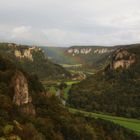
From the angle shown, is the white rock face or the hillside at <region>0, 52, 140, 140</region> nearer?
the hillside at <region>0, 52, 140, 140</region>

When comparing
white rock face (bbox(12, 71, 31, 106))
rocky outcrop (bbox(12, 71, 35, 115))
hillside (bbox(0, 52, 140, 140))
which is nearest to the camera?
hillside (bbox(0, 52, 140, 140))

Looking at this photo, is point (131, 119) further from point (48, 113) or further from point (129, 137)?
point (48, 113)

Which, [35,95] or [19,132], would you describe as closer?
[19,132]

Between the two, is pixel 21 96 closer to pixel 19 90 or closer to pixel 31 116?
pixel 19 90

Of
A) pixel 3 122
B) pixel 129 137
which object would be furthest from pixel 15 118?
pixel 129 137

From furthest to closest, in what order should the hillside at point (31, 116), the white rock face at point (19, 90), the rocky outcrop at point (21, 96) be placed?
the white rock face at point (19, 90), the rocky outcrop at point (21, 96), the hillside at point (31, 116)

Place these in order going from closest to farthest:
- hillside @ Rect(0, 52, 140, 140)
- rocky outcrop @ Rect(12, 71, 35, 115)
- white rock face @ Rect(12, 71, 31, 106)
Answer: hillside @ Rect(0, 52, 140, 140) < rocky outcrop @ Rect(12, 71, 35, 115) < white rock face @ Rect(12, 71, 31, 106)

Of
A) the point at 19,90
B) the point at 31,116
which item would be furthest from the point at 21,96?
the point at 31,116
